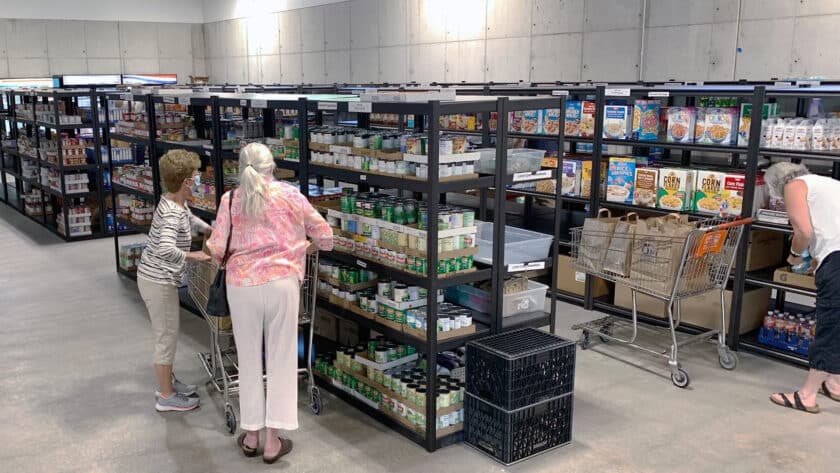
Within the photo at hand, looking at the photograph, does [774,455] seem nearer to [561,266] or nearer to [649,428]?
[649,428]

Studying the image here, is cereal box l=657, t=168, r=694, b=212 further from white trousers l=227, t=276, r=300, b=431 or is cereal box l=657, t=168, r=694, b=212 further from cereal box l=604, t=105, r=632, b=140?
white trousers l=227, t=276, r=300, b=431

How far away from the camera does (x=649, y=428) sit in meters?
4.34

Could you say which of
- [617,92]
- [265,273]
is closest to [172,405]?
[265,273]

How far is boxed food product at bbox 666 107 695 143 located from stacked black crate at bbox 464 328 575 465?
103 inches

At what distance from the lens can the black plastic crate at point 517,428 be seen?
3893mm

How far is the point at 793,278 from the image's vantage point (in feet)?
17.7

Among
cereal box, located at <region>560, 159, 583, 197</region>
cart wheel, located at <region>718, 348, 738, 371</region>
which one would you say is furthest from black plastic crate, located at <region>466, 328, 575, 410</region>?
cereal box, located at <region>560, 159, 583, 197</region>

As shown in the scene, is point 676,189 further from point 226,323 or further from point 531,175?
point 226,323

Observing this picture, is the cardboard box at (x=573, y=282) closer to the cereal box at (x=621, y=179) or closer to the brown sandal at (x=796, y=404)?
the cereal box at (x=621, y=179)

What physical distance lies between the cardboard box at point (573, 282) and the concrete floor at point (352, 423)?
0.88m

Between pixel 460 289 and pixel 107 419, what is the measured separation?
240 centimetres

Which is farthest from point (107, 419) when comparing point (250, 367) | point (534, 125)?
point (534, 125)

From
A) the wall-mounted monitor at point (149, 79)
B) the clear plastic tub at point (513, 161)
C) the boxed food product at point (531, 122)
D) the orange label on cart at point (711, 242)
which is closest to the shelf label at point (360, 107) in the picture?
the clear plastic tub at point (513, 161)

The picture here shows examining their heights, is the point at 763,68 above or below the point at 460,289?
above
